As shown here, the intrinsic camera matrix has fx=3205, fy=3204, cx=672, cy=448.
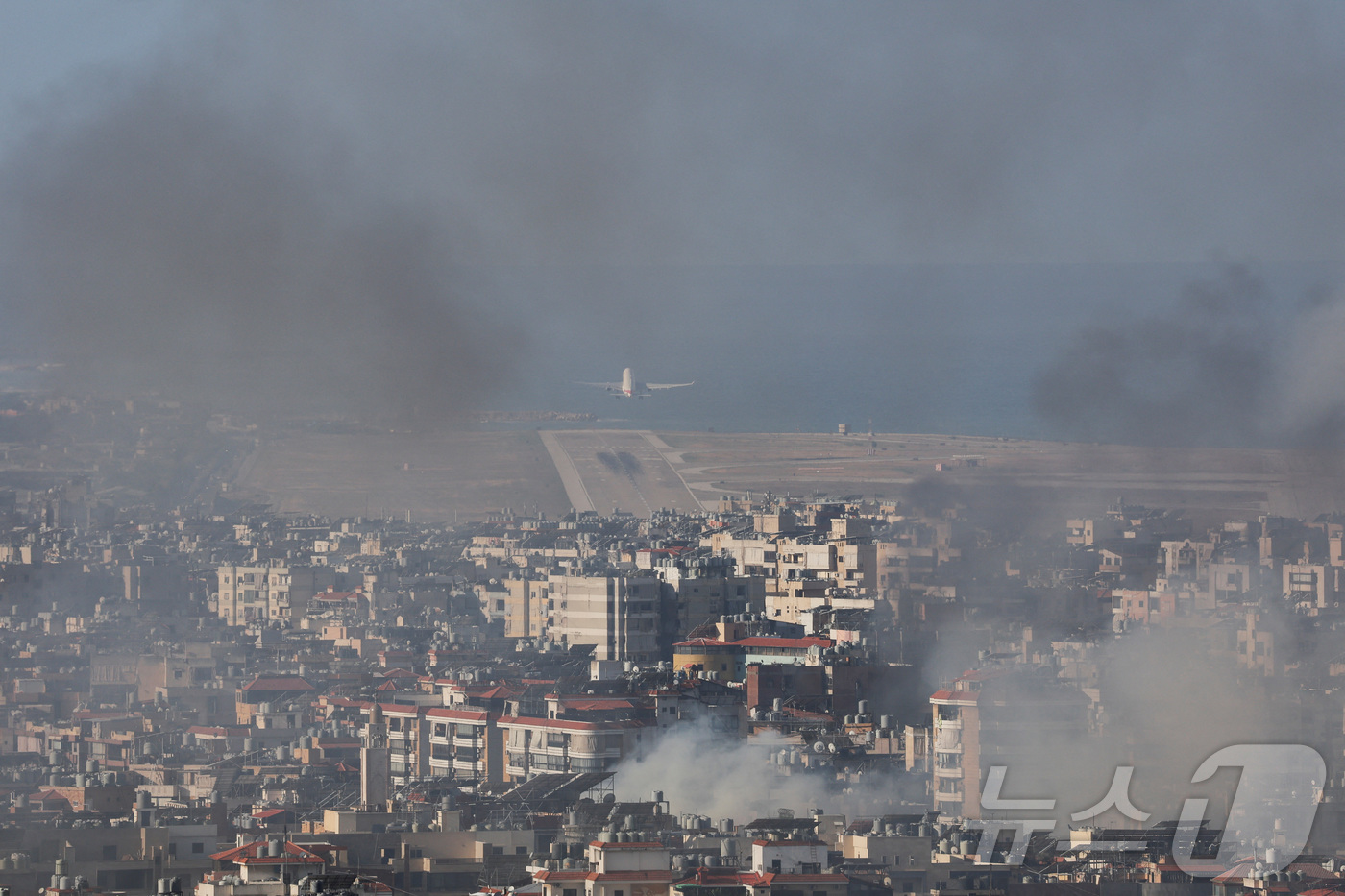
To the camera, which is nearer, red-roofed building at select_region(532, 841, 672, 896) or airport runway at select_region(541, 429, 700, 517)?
red-roofed building at select_region(532, 841, 672, 896)

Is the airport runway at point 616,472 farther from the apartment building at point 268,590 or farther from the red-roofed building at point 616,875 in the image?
the red-roofed building at point 616,875

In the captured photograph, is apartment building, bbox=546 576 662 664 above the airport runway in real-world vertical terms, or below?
below

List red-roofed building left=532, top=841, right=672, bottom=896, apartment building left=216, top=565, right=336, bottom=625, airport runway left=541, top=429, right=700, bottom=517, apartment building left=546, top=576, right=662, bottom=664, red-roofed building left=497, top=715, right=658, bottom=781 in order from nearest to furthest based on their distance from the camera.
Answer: red-roofed building left=532, top=841, right=672, bottom=896 → red-roofed building left=497, top=715, right=658, bottom=781 → apartment building left=546, top=576, right=662, bottom=664 → apartment building left=216, top=565, right=336, bottom=625 → airport runway left=541, top=429, right=700, bottom=517

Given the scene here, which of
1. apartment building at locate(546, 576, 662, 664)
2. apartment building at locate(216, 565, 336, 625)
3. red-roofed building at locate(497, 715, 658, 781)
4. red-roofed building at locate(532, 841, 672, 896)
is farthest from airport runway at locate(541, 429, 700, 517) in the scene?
red-roofed building at locate(532, 841, 672, 896)

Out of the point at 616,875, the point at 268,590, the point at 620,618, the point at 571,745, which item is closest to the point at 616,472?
the point at 268,590

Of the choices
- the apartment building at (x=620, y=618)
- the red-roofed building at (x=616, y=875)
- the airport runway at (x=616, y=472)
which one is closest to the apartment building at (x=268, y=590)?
the apartment building at (x=620, y=618)

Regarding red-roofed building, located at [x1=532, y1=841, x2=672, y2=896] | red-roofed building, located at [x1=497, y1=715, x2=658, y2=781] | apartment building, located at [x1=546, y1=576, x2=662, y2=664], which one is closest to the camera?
red-roofed building, located at [x1=532, y1=841, x2=672, y2=896]

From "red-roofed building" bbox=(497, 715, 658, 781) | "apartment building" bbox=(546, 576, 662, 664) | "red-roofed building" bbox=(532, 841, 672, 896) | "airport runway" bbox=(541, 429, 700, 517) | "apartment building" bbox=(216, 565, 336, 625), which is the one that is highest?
"airport runway" bbox=(541, 429, 700, 517)

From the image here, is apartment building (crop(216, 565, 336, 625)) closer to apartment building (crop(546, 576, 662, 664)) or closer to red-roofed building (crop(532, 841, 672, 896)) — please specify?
apartment building (crop(546, 576, 662, 664))

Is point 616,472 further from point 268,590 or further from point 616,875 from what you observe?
point 616,875
